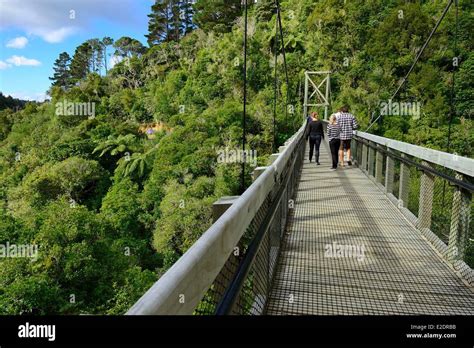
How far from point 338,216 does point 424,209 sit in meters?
A: 0.84

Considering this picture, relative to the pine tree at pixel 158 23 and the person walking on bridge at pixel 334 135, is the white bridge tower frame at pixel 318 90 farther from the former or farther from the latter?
the pine tree at pixel 158 23

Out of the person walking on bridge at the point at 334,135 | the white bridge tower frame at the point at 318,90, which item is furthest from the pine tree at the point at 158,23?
the person walking on bridge at the point at 334,135

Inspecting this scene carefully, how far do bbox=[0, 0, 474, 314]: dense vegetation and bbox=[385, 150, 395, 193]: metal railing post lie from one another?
12.7 meters

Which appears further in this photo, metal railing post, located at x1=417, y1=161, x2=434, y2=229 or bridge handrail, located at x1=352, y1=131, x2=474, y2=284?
metal railing post, located at x1=417, y1=161, x2=434, y2=229

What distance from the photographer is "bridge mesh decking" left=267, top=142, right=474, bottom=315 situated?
224 centimetres

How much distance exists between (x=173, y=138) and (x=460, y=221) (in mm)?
29485

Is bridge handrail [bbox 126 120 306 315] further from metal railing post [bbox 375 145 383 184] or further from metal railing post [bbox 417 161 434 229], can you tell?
metal railing post [bbox 375 145 383 184]

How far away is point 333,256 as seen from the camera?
305cm

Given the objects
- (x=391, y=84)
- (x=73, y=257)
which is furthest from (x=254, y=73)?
(x=73, y=257)

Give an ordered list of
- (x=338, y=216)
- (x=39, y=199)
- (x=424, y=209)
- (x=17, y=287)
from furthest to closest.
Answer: (x=39, y=199), (x=17, y=287), (x=338, y=216), (x=424, y=209)

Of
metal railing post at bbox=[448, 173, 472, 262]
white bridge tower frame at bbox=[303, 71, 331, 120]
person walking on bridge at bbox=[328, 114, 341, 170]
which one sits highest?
white bridge tower frame at bbox=[303, 71, 331, 120]

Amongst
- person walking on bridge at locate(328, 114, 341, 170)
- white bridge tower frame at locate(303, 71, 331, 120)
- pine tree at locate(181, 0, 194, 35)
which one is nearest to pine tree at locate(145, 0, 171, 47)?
pine tree at locate(181, 0, 194, 35)

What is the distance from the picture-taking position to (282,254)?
3.07m
